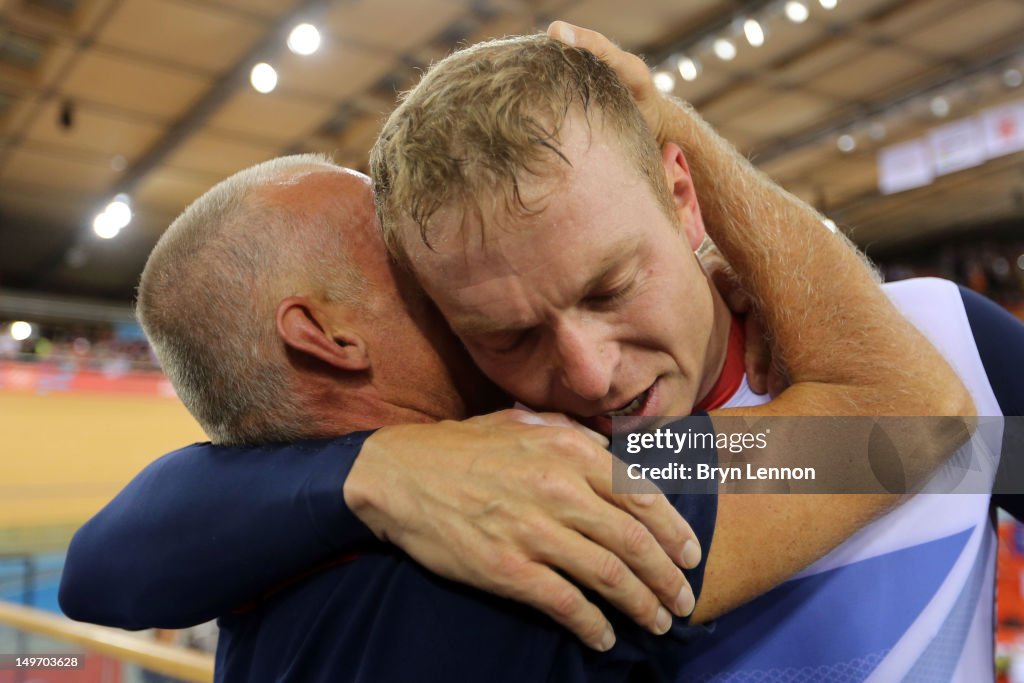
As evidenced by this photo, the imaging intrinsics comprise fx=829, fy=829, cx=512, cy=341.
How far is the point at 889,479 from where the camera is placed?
1.01 m

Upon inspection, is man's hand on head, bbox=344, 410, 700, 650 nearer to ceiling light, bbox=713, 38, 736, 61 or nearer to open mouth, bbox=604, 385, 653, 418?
open mouth, bbox=604, 385, 653, 418

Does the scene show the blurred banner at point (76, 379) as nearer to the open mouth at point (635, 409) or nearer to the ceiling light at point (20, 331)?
the ceiling light at point (20, 331)

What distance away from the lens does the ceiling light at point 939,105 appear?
290 inches

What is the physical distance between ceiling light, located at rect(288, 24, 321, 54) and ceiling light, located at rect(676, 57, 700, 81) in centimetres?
268

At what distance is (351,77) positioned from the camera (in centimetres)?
654

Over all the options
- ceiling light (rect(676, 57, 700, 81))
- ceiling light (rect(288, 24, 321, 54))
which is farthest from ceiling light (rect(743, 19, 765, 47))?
ceiling light (rect(288, 24, 321, 54))

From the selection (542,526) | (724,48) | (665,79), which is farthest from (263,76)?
(542,526)

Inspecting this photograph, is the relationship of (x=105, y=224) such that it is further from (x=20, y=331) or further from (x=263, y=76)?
(x=263, y=76)

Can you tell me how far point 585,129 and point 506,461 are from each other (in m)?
0.42

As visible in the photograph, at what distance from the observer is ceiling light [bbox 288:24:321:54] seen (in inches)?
212

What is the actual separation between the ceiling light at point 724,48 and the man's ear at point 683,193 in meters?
5.28

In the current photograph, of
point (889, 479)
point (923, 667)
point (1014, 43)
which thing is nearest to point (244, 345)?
point (889, 479)

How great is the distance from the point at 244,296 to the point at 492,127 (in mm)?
431

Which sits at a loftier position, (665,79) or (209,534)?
(665,79)
